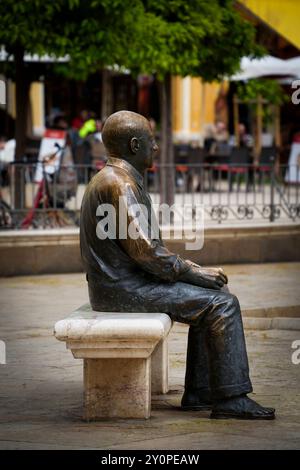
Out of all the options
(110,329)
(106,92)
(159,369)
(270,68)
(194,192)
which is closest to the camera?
(110,329)

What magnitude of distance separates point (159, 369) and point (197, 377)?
1.37ft

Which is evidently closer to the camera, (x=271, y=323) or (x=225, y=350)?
(x=225, y=350)

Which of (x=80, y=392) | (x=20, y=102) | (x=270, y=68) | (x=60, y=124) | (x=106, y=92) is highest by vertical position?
(x=270, y=68)

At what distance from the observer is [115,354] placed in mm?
7309

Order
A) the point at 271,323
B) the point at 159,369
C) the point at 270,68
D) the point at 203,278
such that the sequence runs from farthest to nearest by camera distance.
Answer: the point at 270,68 < the point at 271,323 < the point at 159,369 < the point at 203,278

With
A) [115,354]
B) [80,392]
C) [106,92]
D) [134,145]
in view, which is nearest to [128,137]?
[134,145]

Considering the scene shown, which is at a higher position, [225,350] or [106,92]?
[106,92]

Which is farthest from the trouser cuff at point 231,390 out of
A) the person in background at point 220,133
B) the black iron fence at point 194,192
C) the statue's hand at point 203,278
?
the person in background at point 220,133

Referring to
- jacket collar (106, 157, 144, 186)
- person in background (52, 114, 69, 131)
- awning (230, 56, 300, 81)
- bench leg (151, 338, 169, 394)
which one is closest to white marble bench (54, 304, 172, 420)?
bench leg (151, 338, 169, 394)

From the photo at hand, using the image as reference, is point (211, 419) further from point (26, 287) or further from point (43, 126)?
point (43, 126)

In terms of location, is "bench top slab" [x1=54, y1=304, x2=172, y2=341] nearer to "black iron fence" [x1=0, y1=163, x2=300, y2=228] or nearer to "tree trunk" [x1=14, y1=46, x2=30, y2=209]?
"black iron fence" [x1=0, y1=163, x2=300, y2=228]

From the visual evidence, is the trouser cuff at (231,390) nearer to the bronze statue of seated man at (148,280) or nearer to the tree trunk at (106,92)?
the bronze statue of seated man at (148,280)

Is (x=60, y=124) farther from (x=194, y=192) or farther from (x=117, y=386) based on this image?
(x=117, y=386)

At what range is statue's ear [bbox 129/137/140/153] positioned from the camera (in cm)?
779
